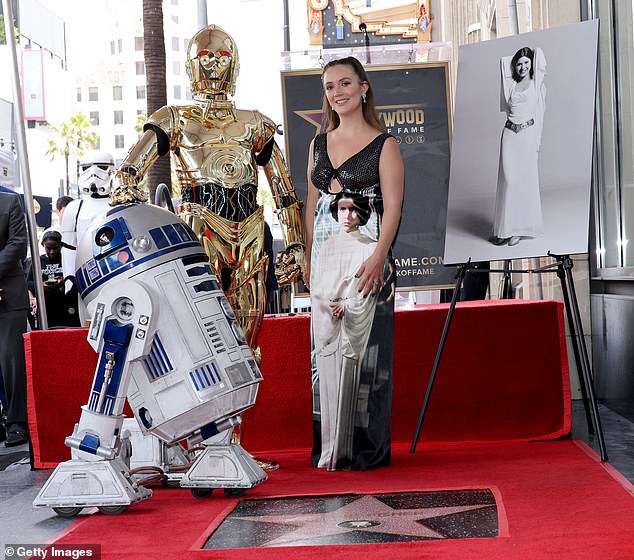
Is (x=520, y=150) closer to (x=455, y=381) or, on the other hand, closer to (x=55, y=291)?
(x=455, y=381)

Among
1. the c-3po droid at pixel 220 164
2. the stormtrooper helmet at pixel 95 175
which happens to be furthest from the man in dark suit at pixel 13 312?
the c-3po droid at pixel 220 164

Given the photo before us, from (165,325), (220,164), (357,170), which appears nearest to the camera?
(165,325)

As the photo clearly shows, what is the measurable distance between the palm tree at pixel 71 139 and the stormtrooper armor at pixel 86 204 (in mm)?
45418

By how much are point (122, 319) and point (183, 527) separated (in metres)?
0.81

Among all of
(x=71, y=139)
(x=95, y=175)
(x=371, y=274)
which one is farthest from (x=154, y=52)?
(x=71, y=139)

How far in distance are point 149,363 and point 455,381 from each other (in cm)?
204

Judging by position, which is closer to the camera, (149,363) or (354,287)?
(149,363)

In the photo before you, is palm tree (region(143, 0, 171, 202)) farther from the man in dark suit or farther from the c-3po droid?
the c-3po droid

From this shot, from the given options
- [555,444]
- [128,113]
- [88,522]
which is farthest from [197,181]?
[128,113]

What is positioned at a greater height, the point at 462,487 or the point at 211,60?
the point at 211,60

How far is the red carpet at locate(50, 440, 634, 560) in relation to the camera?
9.55 ft

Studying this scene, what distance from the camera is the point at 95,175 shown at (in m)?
6.74

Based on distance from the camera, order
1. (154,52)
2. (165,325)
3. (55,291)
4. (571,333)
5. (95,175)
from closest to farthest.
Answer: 1. (165,325)
2. (571,333)
3. (95,175)
4. (55,291)
5. (154,52)

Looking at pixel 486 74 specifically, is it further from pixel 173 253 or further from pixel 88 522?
pixel 88 522
